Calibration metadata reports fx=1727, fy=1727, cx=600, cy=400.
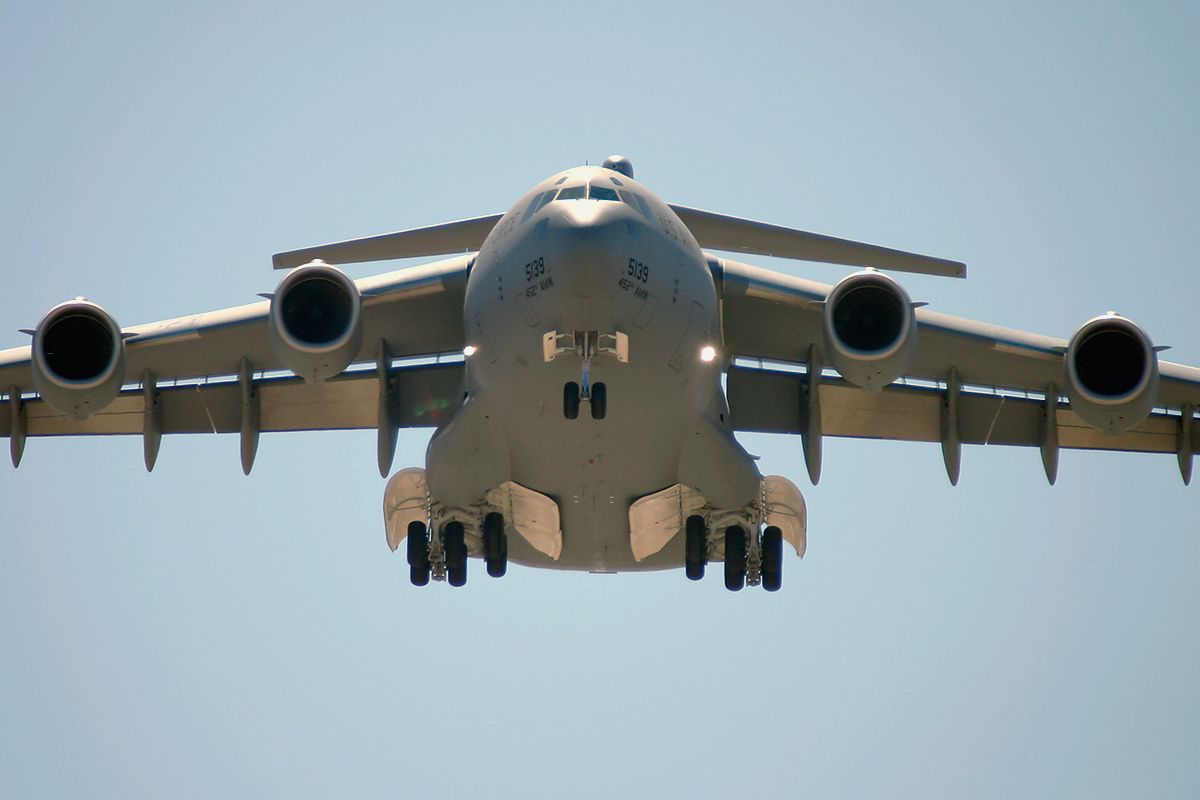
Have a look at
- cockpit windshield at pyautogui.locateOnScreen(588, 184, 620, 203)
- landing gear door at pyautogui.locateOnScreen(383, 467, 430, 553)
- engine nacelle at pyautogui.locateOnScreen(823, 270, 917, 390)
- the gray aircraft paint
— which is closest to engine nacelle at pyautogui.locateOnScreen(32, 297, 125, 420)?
landing gear door at pyautogui.locateOnScreen(383, 467, 430, 553)

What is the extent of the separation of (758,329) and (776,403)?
0.73 metres

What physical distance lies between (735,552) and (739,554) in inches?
1.2

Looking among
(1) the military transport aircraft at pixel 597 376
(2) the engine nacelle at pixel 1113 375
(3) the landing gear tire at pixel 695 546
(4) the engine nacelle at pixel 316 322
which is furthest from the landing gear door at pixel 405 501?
(2) the engine nacelle at pixel 1113 375

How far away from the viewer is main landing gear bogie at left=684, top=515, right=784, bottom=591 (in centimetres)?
1199

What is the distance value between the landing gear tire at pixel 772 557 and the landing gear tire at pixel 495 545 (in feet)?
6.00

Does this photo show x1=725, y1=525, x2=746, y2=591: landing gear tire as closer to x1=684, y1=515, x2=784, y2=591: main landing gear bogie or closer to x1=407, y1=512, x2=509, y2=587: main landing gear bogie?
x1=684, y1=515, x2=784, y2=591: main landing gear bogie

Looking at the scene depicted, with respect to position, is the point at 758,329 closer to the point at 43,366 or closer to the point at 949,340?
the point at 949,340

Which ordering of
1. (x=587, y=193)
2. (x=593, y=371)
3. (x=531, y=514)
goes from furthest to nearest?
(x=531, y=514)
(x=587, y=193)
(x=593, y=371)

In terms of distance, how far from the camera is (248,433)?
13.0m

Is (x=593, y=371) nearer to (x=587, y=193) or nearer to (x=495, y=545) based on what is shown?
(x=587, y=193)

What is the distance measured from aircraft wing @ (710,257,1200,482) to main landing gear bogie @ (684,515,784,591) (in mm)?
699

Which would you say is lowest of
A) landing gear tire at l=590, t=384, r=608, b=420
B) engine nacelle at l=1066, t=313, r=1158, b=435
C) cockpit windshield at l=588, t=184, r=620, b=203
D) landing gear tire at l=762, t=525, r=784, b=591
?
landing gear tire at l=762, t=525, r=784, b=591

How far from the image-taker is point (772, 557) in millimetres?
12188

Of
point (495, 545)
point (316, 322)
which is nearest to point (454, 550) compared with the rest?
point (495, 545)
